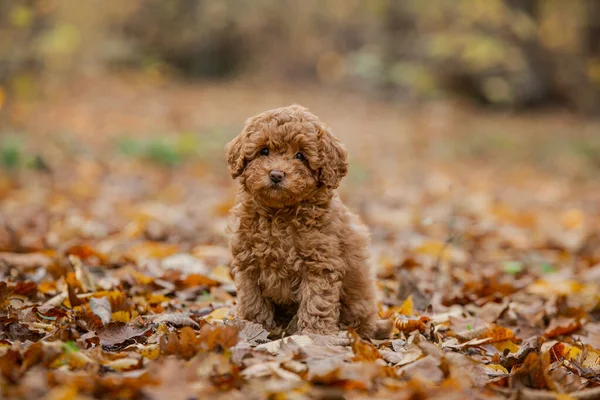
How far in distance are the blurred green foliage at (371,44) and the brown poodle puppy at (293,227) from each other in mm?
11230

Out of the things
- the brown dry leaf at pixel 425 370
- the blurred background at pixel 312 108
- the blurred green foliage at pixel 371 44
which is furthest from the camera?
the blurred green foliage at pixel 371 44

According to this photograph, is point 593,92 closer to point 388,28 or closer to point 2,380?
point 388,28

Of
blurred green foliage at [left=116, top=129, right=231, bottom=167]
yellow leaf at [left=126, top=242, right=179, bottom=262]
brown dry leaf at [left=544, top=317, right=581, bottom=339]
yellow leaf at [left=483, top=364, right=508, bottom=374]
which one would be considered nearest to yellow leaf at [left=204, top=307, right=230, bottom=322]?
yellow leaf at [left=126, top=242, right=179, bottom=262]

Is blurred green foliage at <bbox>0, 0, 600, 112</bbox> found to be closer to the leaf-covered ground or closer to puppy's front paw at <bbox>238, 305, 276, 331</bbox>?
the leaf-covered ground

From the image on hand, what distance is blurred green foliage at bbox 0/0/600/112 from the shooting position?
60.2ft

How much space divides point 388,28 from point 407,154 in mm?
11545

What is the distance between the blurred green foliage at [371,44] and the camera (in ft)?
60.2

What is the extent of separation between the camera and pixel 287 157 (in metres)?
4.12

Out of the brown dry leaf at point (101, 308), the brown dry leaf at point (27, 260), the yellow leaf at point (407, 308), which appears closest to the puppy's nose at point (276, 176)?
the brown dry leaf at point (101, 308)

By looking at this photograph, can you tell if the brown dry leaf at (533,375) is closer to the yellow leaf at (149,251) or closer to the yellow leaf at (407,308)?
the yellow leaf at (407,308)

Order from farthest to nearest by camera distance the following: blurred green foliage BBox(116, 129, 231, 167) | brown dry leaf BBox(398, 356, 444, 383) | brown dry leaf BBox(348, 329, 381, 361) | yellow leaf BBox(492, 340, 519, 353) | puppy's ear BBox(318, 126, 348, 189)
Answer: blurred green foliage BBox(116, 129, 231, 167)
yellow leaf BBox(492, 340, 519, 353)
puppy's ear BBox(318, 126, 348, 189)
brown dry leaf BBox(348, 329, 381, 361)
brown dry leaf BBox(398, 356, 444, 383)

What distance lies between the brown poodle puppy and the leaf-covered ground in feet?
0.96

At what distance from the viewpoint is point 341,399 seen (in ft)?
9.91

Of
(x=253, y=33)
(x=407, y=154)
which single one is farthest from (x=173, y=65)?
(x=407, y=154)
